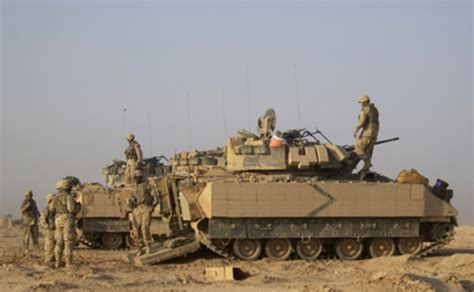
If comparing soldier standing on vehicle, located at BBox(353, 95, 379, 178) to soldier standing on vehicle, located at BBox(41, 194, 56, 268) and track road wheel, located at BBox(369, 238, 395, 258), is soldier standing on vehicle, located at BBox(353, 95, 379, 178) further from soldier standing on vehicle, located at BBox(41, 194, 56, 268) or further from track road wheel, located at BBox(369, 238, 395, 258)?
soldier standing on vehicle, located at BBox(41, 194, 56, 268)

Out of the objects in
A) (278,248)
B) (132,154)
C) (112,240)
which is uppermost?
(132,154)

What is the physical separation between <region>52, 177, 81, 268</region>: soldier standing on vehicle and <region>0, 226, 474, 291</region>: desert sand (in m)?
0.44

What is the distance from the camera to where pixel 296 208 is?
1827cm

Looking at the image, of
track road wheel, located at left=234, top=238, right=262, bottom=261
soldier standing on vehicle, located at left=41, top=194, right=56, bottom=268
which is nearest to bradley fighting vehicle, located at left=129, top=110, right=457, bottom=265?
track road wheel, located at left=234, top=238, right=262, bottom=261

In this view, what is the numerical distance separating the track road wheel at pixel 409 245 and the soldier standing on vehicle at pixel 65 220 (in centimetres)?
800

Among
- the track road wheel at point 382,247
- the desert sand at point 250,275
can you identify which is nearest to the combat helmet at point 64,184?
the desert sand at point 250,275

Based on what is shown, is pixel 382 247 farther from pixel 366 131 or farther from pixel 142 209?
pixel 142 209

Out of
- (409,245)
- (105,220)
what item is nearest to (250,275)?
(409,245)

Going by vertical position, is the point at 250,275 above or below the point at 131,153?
below

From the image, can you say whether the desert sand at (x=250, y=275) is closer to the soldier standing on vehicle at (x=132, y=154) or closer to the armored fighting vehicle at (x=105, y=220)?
the armored fighting vehicle at (x=105, y=220)

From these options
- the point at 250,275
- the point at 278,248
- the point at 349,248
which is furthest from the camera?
the point at 349,248

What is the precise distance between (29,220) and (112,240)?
2.67m

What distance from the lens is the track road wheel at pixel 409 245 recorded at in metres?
19.1

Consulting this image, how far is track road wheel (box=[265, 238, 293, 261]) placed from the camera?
18547 millimetres
